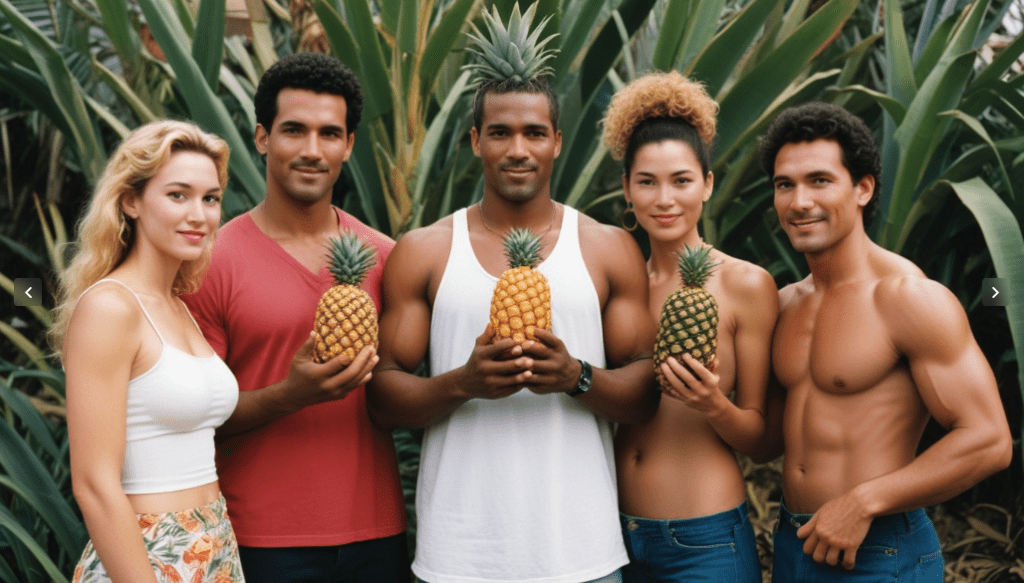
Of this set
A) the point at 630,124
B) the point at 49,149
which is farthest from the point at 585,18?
the point at 49,149

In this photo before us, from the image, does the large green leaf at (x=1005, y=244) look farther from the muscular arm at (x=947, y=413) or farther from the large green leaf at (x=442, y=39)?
the large green leaf at (x=442, y=39)

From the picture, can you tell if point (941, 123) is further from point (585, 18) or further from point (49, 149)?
point (49, 149)

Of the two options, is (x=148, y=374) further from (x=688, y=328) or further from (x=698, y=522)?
(x=698, y=522)

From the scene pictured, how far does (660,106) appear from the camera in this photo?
3039 mm

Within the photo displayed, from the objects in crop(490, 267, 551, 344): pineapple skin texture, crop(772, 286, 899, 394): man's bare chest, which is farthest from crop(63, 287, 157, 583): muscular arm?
crop(772, 286, 899, 394): man's bare chest

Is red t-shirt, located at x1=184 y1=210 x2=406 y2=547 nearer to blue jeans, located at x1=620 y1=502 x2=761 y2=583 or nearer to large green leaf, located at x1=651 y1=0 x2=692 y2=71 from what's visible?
blue jeans, located at x1=620 y1=502 x2=761 y2=583

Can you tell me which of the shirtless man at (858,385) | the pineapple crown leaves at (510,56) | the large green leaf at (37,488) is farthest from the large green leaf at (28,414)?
the shirtless man at (858,385)

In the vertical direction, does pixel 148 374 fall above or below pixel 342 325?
below

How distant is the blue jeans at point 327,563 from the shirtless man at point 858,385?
1.31 m

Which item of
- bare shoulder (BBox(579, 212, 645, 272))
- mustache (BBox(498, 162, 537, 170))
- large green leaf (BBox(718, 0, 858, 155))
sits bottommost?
bare shoulder (BBox(579, 212, 645, 272))

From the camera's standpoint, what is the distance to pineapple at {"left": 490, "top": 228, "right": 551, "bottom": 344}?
2324 millimetres

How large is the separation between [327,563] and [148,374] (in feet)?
2.92

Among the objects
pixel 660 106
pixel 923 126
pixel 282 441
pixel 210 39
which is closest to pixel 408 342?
pixel 282 441

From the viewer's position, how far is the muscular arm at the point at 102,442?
2.10 meters
